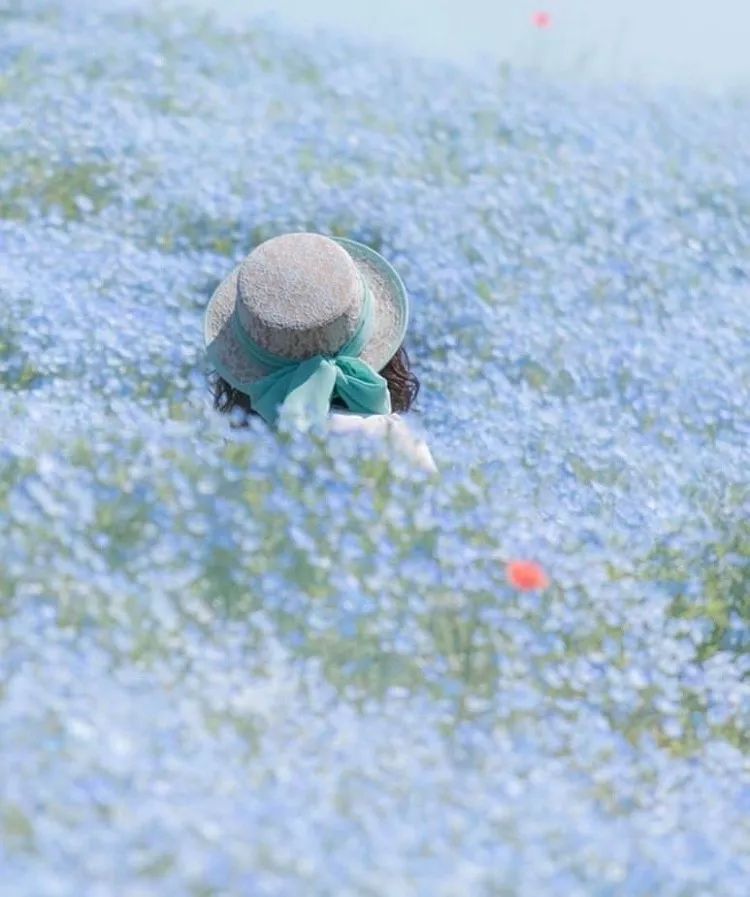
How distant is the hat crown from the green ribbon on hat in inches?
1.5

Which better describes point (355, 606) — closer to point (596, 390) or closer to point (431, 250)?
point (596, 390)

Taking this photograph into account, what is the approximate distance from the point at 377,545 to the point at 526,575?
44 cm

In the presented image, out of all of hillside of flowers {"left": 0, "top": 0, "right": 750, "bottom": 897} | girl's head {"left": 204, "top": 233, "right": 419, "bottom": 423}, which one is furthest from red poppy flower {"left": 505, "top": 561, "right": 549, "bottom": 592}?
girl's head {"left": 204, "top": 233, "right": 419, "bottom": 423}

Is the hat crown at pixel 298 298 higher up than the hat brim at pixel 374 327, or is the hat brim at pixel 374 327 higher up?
the hat crown at pixel 298 298

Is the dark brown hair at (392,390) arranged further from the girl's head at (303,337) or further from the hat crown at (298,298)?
the hat crown at (298,298)

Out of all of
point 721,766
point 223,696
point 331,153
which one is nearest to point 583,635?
point 721,766

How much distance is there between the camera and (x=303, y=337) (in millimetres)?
4633

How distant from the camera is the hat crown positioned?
460 centimetres

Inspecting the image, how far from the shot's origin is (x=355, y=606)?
430 cm

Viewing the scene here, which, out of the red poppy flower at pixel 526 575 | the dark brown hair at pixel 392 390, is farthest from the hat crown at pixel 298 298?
the red poppy flower at pixel 526 575

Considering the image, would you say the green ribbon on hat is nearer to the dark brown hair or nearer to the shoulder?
the shoulder

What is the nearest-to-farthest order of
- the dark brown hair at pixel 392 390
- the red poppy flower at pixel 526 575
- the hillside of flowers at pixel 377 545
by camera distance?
the hillside of flowers at pixel 377 545 → the red poppy flower at pixel 526 575 → the dark brown hair at pixel 392 390

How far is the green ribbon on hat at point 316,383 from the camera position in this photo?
4.61 m

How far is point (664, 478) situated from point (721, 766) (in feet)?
5.46
